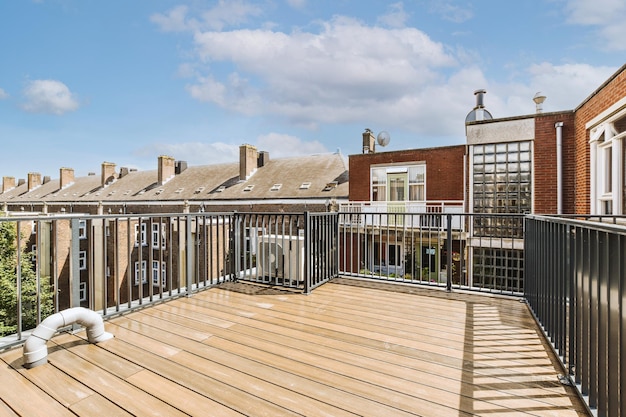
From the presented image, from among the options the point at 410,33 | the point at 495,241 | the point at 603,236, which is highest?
the point at 410,33

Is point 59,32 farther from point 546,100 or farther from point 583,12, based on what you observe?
point 546,100

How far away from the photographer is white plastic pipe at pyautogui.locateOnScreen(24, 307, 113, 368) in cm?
202

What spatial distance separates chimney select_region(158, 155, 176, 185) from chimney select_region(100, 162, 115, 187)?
873 cm

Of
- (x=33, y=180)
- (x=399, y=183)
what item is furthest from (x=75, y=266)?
(x=33, y=180)

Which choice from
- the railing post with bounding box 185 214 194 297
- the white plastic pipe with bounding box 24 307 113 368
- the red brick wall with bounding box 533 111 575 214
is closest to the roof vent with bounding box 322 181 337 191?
the red brick wall with bounding box 533 111 575 214

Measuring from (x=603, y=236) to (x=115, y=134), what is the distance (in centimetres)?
2344

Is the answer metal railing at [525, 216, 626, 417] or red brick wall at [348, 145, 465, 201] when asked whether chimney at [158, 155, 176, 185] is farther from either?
metal railing at [525, 216, 626, 417]

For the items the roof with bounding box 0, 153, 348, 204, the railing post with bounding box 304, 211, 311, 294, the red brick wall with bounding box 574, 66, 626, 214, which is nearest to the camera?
the railing post with bounding box 304, 211, 311, 294

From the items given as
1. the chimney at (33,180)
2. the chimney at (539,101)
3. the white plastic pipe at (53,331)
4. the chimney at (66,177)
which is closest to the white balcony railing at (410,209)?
the chimney at (539,101)

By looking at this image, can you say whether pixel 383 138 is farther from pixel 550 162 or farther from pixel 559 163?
pixel 559 163

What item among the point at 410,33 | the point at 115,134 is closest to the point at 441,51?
the point at 410,33

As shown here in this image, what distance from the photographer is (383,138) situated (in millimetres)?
15578

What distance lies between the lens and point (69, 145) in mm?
23188

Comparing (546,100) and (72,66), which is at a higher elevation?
(72,66)
